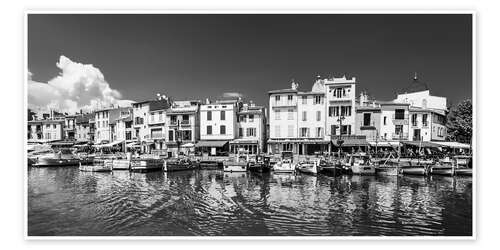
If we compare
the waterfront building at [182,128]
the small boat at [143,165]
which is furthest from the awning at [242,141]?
the small boat at [143,165]

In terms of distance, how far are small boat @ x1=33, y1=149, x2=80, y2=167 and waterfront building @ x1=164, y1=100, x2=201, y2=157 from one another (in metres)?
6.89

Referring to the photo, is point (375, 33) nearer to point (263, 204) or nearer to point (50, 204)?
point (263, 204)

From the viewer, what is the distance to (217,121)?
75.0 feet

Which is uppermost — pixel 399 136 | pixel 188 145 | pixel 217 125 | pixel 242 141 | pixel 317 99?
pixel 317 99

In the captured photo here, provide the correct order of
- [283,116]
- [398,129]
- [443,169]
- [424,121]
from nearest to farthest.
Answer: [443,169] → [424,121] → [398,129] → [283,116]

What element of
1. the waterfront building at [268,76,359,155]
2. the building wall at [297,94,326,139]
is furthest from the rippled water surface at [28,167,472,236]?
the building wall at [297,94,326,139]

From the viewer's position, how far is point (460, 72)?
603 cm

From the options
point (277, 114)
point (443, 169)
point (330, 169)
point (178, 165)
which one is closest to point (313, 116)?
point (277, 114)

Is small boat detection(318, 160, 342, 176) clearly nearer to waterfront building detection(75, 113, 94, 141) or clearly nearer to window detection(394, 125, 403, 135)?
window detection(394, 125, 403, 135)

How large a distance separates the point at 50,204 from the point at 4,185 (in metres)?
2.96

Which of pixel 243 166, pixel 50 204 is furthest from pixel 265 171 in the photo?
pixel 50 204

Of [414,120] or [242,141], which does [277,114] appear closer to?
[242,141]

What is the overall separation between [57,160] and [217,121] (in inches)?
472
